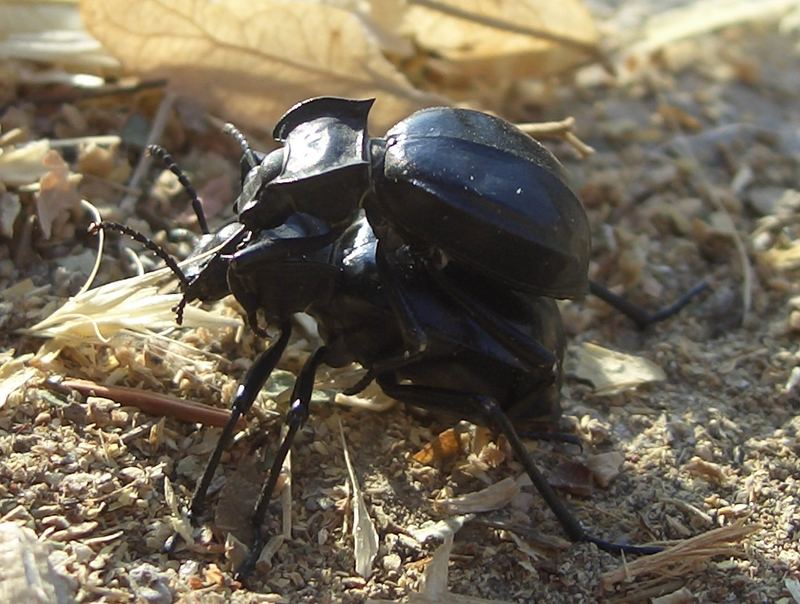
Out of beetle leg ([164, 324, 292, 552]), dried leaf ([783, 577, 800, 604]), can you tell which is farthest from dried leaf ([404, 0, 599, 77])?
dried leaf ([783, 577, 800, 604])

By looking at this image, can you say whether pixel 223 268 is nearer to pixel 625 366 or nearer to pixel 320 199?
pixel 320 199

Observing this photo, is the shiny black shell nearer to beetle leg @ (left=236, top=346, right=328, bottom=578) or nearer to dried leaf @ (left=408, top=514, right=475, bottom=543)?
beetle leg @ (left=236, top=346, right=328, bottom=578)

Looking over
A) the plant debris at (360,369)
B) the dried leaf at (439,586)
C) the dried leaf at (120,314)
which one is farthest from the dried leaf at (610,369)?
the dried leaf at (120,314)

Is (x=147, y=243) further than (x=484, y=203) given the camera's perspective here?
Yes

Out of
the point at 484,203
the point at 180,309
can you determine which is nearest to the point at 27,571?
the point at 180,309

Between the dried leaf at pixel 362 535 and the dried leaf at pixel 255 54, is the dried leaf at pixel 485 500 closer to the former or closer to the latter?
the dried leaf at pixel 362 535

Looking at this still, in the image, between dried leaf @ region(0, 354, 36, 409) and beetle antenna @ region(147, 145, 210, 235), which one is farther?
beetle antenna @ region(147, 145, 210, 235)

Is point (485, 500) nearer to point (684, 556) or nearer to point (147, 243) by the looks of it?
point (684, 556)

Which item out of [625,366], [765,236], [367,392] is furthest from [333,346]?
[765,236]
